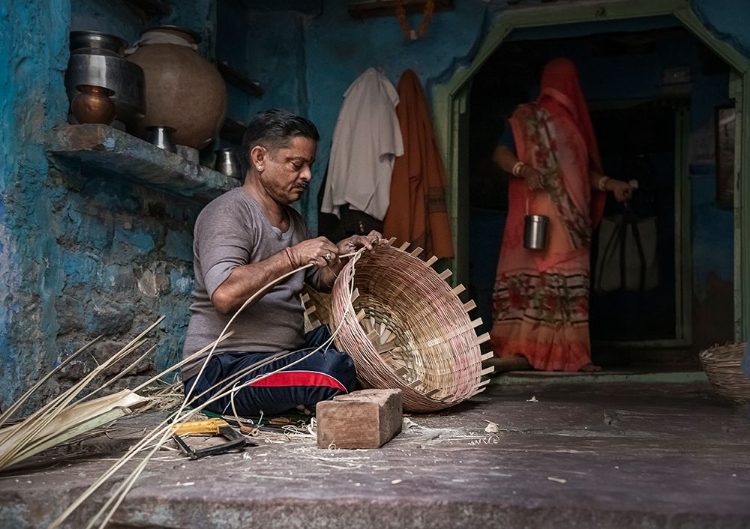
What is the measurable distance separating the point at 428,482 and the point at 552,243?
357 centimetres

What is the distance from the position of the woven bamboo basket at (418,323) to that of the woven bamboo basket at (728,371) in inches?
41.5

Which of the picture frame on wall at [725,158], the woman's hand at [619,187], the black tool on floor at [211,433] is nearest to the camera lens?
the black tool on floor at [211,433]

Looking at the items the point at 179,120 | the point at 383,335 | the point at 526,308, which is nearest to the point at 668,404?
the point at 383,335

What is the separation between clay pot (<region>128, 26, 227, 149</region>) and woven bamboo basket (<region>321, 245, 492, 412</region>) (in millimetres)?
1021

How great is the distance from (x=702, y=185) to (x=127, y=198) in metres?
5.00

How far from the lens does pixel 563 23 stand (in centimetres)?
477

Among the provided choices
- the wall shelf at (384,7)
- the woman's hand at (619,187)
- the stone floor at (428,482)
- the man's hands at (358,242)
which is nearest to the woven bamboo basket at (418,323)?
the man's hands at (358,242)

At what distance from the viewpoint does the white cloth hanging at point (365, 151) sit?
15.2 feet

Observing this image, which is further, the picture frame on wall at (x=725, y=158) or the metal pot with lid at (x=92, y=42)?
the picture frame on wall at (x=725, y=158)

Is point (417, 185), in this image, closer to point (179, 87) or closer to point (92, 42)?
point (179, 87)

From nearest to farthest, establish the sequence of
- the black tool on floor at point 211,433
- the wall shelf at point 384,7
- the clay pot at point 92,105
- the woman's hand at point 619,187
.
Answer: the black tool on floor at point 211,433, the clay pot at point 92,105, the wall shelf at point 384,7, the woman's hand at point 619,187

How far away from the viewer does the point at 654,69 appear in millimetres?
7141

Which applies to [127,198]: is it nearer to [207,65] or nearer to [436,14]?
[207,65]

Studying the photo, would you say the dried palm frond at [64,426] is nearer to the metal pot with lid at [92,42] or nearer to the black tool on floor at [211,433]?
the black tool on floor at [211,433]
